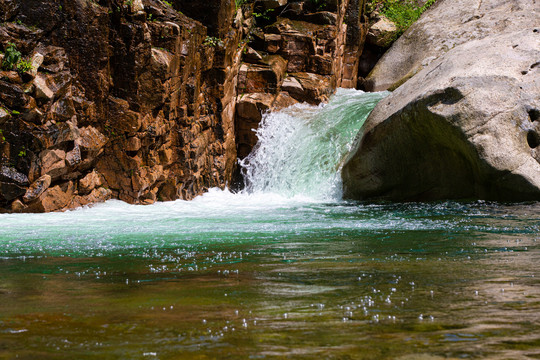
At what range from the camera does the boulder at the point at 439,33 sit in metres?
15.7

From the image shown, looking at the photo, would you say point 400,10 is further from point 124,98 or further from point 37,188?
point 37,188

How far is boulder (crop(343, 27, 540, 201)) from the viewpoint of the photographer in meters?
8.52

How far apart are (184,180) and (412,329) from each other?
9695 mm

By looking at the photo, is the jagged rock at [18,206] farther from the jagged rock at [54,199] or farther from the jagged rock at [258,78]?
the jagged rock at [258,78]

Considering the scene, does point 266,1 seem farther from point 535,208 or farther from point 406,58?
point 535,208

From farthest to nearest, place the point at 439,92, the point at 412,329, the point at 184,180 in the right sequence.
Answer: the point at 184,180
the point at 439,92
the point at 412,329

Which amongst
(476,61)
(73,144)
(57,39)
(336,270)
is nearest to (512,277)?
(336,270)

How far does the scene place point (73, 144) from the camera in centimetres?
935

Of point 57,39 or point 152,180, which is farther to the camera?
point 152,180

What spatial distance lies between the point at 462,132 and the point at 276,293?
6.79 metres

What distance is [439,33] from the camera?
54.9ft

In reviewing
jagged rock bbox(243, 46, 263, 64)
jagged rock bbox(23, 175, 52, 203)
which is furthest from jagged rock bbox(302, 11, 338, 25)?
jagged rock bbox(23, 175, 52, 203)

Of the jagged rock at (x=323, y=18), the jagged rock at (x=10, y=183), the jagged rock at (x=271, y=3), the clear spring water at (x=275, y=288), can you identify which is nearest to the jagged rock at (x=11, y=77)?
the jagged rock at (x=10, y=183)

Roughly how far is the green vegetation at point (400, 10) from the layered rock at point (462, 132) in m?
8.31
